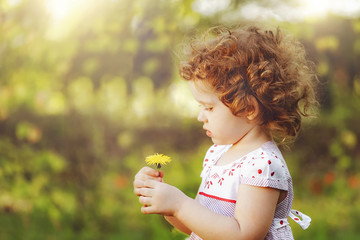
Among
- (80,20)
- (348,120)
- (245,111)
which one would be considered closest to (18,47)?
(80,20)

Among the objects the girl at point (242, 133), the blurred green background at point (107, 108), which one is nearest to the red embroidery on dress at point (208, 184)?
the girl at point (242, 133)

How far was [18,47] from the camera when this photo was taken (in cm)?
352

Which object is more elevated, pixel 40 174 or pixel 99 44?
pixel 99 44

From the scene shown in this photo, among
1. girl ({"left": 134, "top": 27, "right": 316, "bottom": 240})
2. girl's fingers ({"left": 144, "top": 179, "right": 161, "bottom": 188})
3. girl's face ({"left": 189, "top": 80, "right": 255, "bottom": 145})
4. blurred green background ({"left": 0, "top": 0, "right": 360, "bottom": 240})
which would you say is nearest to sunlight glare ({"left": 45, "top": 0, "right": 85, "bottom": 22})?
blurred green background ({"left": 0, "top": 0, "right": 360, "bottom": 240})

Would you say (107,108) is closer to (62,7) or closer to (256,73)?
(62,7)

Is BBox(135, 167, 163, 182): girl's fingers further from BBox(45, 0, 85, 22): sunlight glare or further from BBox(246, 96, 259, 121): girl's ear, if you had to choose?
BBox(45, 0, 85, 22): sunlight glare

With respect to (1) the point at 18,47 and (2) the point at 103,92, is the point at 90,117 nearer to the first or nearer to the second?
(2) the point at 103,92

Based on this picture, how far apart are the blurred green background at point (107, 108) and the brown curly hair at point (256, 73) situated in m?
1.75

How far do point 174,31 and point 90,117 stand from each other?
1.02m

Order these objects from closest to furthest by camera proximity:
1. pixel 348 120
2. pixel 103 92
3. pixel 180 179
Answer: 1. pixel 103 92
2. pixel 180 179
3. pixel 348 120

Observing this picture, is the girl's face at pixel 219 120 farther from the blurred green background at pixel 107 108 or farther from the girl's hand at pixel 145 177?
the blurred green background at pixel 107 108

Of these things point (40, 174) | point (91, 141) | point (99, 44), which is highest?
point (99, 44)

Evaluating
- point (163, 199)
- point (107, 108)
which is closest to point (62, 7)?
point (107, 108)

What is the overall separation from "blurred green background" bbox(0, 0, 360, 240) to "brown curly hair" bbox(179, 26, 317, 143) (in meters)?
1.75
